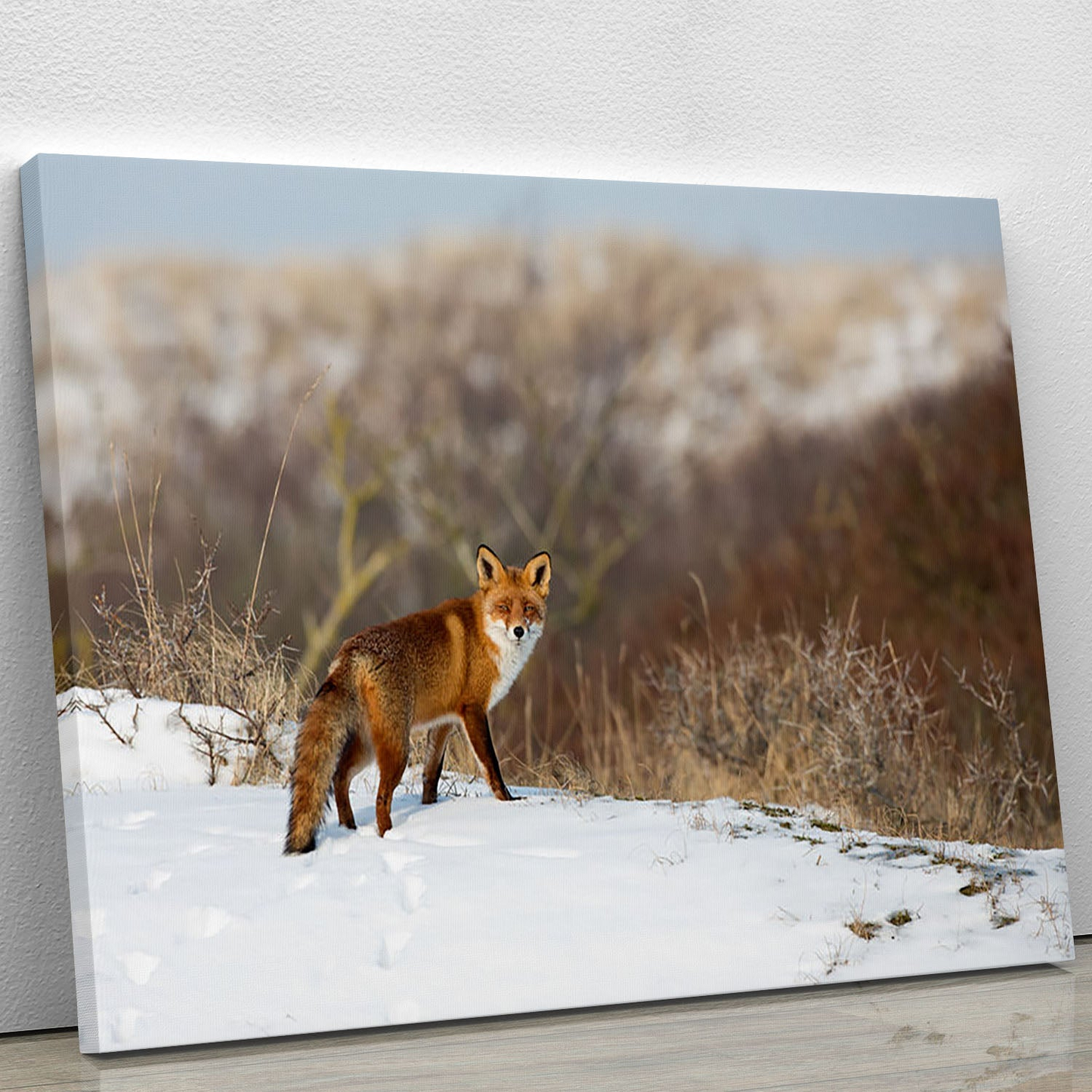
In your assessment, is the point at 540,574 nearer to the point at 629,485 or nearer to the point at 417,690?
the point at 629,485

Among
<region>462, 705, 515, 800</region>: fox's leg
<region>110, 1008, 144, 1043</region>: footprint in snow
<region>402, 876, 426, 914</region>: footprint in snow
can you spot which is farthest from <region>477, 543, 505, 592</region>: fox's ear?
<region>110, 1008, 144, 1043</region>: footprint in snow

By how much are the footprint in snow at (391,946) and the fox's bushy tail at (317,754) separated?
1.03 feet

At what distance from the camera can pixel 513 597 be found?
434cm

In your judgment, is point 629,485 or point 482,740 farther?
point 629,485

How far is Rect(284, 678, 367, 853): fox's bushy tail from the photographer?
158 inches

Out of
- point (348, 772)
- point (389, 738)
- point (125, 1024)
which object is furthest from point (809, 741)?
point (125, 1024)

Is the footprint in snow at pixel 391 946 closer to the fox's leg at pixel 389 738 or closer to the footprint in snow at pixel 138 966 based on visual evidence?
the fox's leg at pixel 389 738

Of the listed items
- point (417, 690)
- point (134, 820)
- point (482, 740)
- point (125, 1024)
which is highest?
point (417, 690)

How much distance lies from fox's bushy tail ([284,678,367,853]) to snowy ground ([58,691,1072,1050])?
0.14ft

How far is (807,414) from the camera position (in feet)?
15.2

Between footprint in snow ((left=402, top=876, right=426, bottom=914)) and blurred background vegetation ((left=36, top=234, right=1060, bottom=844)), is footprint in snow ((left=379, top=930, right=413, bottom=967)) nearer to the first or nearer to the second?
footprint in snow ((left=402, top=876, right=426, bottom=914))

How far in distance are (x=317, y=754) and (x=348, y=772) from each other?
3.9 inches

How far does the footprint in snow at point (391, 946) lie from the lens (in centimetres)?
394

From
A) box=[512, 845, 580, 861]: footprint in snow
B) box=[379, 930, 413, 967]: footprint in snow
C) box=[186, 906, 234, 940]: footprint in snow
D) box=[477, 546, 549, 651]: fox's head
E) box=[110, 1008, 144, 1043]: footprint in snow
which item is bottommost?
box=[110, 1008, 144, 1043]: footprint in snow
